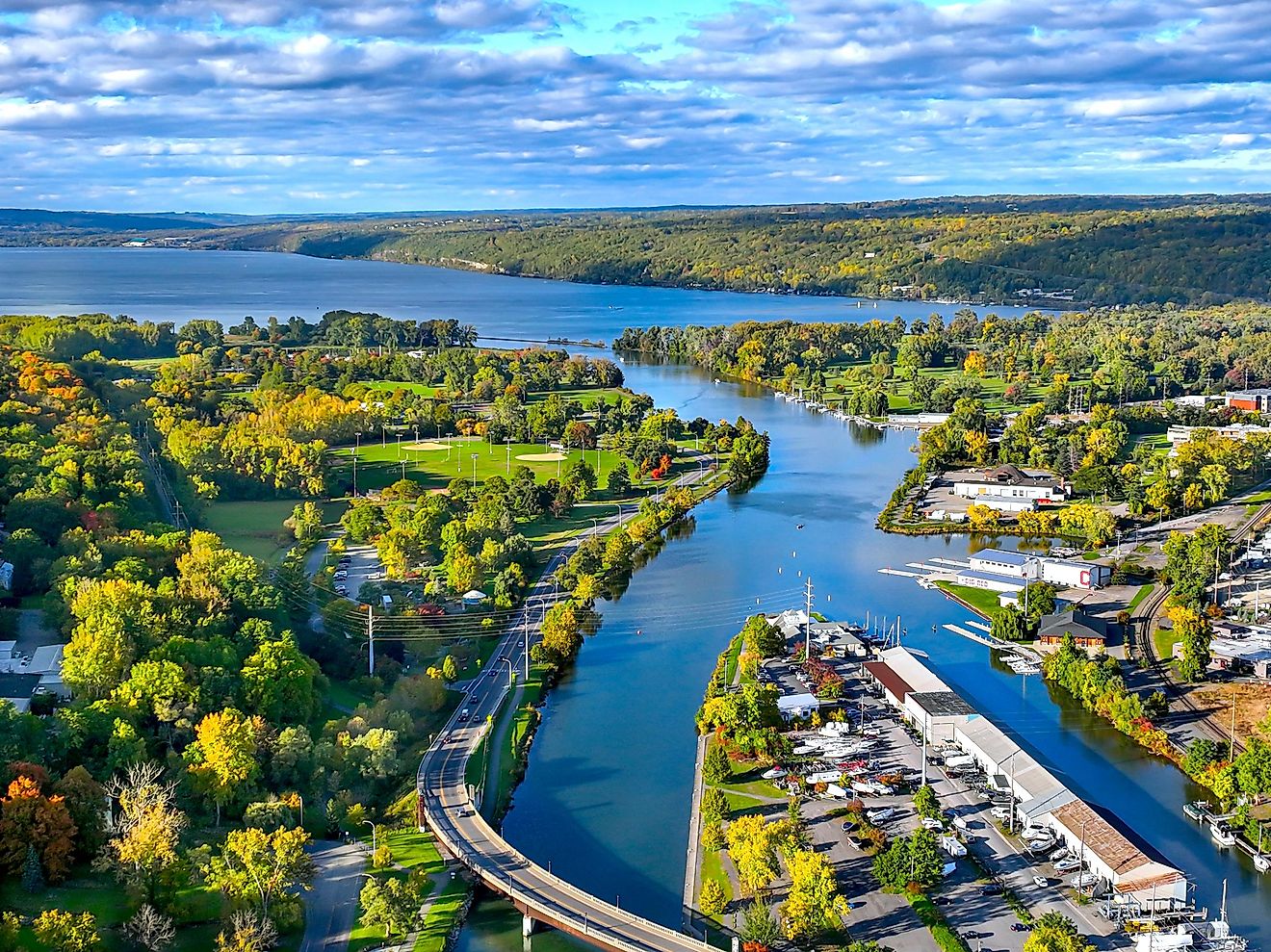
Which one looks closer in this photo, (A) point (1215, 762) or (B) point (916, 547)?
(A) point (1215, 762)

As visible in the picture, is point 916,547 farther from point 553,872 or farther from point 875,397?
point 875,397

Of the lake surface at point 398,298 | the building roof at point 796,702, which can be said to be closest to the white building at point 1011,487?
the building roof at point 796,702

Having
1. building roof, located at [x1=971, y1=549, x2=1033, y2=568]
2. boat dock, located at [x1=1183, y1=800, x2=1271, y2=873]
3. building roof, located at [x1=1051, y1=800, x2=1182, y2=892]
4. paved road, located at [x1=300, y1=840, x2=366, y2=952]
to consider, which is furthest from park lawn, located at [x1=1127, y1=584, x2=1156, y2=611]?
paved road, located at [x1=300, y1=840, x2=366, y2=952]

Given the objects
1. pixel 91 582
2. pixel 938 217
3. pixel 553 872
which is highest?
pixel 938 217

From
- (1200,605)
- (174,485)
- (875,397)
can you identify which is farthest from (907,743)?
(875,397)

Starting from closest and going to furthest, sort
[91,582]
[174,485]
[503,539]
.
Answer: [91,582] < [503,539] < [174,485]

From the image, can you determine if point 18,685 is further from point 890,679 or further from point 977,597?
point 977,597

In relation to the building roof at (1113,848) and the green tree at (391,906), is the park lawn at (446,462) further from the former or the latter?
the green tree at (391,906)
